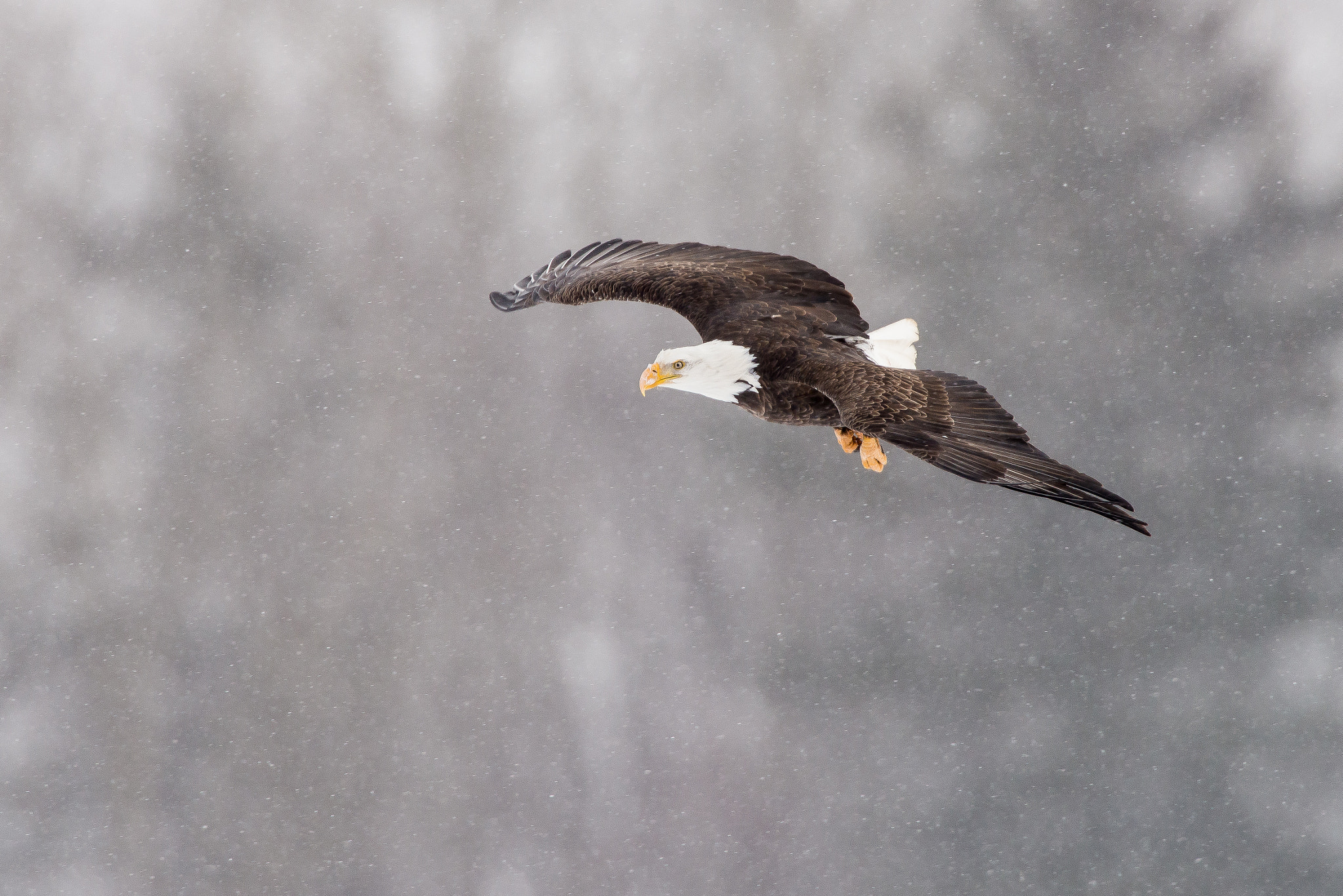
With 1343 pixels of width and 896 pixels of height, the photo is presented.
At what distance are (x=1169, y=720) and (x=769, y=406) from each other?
31.2 meters

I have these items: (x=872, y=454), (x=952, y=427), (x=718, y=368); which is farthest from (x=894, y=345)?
(x=952, y=427)

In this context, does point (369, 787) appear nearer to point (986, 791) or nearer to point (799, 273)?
A: point (986, 791)

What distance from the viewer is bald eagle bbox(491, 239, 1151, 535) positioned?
901 centimetres

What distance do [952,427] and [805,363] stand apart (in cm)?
192

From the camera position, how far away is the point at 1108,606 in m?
37.2

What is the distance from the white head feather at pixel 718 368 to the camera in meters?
11.3

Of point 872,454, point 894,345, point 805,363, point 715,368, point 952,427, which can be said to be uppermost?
point 894,345

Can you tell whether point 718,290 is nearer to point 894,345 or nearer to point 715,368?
point 715,368

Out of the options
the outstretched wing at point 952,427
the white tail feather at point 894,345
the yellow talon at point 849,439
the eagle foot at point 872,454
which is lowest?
the outstretched wing at point 952,427

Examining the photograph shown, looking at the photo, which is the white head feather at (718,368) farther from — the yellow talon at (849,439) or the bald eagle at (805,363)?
the yellow talon at (849,439)

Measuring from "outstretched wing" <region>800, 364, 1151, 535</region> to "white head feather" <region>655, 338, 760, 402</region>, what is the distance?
1.23 meters

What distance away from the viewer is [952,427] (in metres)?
9.38

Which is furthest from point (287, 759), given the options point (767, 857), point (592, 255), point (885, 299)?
point (592, 255)

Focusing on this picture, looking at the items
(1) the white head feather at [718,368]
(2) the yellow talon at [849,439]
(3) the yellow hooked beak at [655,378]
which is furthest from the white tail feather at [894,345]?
(3) the yellow hooked beak at [655,378]
